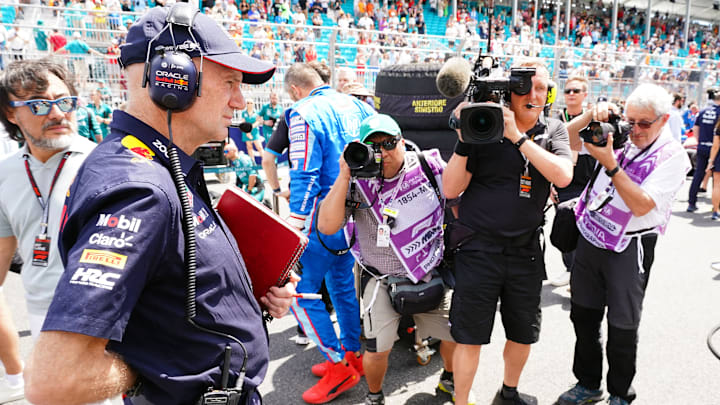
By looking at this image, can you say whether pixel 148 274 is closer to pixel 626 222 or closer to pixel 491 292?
pixel 491 292

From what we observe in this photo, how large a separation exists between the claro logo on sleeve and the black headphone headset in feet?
1.40

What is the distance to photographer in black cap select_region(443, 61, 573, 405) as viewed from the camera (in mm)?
2549

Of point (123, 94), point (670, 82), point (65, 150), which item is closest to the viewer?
point (65, 150)

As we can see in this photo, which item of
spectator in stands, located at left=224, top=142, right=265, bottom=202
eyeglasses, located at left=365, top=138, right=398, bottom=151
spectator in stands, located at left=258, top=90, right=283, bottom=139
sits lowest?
spectator in stands, located at left=224, top=142, right=265, bottom=202

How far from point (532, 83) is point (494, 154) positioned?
0.43 metres

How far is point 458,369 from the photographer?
265 centimetres

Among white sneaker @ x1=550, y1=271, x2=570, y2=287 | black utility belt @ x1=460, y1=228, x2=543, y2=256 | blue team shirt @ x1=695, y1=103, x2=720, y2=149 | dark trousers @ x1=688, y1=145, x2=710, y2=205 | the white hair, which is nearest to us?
black utility belt @ x1=460, y1=228, x2=543, y2=256

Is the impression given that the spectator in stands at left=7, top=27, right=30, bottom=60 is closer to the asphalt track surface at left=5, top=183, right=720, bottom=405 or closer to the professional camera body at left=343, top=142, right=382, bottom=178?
the asphalt track surface at left=5, top=183, right=720, bottom=405

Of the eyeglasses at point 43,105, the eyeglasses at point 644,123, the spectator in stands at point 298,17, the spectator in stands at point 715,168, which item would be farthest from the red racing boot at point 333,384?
the spectator in stands at point 298,17

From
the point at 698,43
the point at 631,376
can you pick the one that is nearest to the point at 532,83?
the point at 631,376

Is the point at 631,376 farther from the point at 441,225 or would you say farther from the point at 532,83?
the point at 532,83

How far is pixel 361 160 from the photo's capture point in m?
2.40

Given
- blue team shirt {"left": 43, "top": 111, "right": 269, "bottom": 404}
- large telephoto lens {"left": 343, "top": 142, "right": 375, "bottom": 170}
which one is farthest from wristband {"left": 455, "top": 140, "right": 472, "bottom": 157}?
blue team shirt {"left": 43, "top": 111, "right": 269, "bottom": 404}

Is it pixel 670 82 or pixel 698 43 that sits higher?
pixel 698 43
